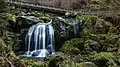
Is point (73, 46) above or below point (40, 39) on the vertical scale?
below

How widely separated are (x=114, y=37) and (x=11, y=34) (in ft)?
22.3

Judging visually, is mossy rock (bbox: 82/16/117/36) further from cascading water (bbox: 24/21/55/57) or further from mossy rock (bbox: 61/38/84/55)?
cascading water (bbox: 24/21/55/57)

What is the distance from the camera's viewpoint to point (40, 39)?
51.9 ft

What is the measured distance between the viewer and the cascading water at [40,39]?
15285 mm

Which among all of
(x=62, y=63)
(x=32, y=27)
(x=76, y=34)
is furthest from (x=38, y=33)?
(x=62, y=63)

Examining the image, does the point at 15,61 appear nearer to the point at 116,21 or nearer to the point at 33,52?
the point at 33,52

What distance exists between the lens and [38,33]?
16.0 metres

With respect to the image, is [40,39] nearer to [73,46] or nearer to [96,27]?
[73,46]

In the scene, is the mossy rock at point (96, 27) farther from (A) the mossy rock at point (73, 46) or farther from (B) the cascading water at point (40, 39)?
(B) the cascading water at point (40, 39)

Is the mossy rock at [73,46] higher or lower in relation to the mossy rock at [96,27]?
lower

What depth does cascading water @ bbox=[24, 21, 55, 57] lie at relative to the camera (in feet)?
50.1

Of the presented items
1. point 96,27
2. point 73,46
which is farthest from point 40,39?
point 96,27

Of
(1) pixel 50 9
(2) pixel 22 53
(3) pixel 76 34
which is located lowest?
(2) pixel 22 53

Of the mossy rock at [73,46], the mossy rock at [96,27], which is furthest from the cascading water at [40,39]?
the mossy rock at [96,27]
